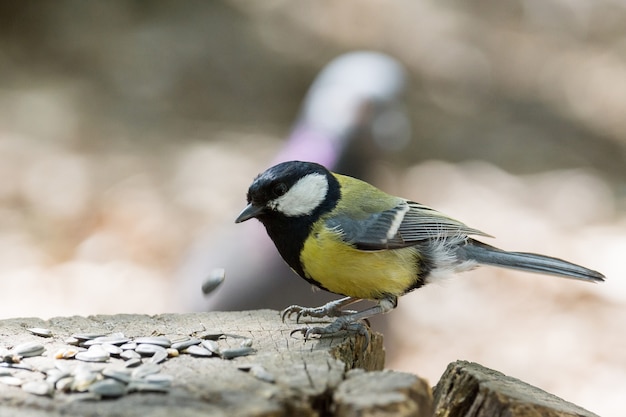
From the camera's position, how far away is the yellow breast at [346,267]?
2.63m

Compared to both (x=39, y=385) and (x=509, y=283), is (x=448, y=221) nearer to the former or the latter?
(x=39, y=385)

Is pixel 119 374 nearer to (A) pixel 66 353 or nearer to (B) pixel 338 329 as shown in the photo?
(A) pixel 66 353

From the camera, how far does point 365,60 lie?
6.78 metres

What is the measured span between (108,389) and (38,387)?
0.62 feet

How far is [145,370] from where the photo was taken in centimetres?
197

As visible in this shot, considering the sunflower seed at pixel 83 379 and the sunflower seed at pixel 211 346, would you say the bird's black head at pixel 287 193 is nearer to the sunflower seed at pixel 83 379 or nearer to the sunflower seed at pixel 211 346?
the sunflower seed at pixel 211 346

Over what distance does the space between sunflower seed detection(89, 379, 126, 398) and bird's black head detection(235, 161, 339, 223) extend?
0.86m

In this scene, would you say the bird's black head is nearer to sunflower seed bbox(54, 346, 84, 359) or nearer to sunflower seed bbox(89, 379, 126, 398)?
sunflower seed bbox(54, 346, 84, 359)

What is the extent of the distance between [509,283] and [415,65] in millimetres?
4316

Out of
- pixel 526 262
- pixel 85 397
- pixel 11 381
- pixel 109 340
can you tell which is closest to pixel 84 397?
pixel 85 397

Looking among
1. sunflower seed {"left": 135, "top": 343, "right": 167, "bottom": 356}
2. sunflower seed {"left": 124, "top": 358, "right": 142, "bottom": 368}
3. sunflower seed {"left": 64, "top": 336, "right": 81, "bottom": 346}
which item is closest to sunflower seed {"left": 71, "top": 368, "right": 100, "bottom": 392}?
sunflower seed {"left": 124, "top": 358, "right": 142, "bottom": 368}

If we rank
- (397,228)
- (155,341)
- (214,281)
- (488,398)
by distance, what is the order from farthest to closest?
(214,281) < (397,228) < (155,341) < (488,398)

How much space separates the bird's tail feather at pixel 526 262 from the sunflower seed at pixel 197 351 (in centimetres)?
115

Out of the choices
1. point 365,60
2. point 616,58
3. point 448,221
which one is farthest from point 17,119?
point 616,58
